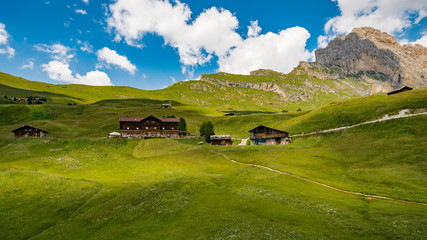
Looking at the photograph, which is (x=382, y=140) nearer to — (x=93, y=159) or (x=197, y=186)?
(x=197, y=186)

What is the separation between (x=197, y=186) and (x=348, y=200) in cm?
2368

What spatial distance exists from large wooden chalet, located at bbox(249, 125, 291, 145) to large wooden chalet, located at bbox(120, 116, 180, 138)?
46616 millimetres

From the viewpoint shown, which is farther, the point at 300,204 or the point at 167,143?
the point at 167,143

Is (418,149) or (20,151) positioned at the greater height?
(418,149)

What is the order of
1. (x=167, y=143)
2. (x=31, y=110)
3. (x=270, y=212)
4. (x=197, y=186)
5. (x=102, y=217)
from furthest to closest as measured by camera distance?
1. (x=31, y=110)
2. (x=167, y=143)
3. (x=197, y=186)
4. (x=102, y=217)
5. (x=270, y=212)

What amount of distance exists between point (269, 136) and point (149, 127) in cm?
6506

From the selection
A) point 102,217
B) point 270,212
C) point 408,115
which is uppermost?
point 408,115

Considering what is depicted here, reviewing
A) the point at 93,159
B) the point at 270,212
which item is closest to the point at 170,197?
the point at 270,212

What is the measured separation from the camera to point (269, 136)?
9544cm

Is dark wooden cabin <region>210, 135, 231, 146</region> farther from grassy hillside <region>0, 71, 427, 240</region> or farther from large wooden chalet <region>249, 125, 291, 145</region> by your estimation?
grassy hillside <region>0, 71, 427, 240</region>

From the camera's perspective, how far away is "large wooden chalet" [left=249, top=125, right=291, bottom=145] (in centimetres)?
9462

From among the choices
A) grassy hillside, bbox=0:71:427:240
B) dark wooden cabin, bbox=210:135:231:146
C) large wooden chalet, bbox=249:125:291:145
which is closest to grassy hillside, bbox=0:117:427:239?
grassy hillside, bbox=0:71:427:240

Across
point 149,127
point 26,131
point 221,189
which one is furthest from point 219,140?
point 26,131

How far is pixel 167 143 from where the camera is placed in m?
89.2
